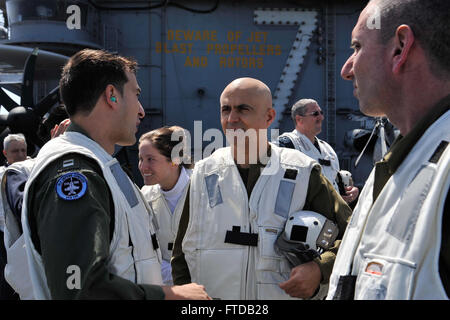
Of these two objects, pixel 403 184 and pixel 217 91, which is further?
pixel 217 91

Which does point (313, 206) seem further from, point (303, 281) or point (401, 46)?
point (401, 46)

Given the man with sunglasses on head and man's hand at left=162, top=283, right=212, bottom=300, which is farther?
the man with sunglasses on head

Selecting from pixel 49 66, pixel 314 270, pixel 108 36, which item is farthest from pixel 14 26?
pixel 314 270

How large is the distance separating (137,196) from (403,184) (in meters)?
1.09

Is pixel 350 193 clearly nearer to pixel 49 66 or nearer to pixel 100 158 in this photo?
pixel 100 158

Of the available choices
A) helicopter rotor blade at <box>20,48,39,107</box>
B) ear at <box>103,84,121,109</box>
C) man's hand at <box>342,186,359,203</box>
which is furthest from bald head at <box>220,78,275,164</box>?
helicopter rotor blade at <box>20,48,39,107</box>

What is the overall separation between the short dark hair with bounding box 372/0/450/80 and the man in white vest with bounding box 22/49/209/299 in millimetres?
1129

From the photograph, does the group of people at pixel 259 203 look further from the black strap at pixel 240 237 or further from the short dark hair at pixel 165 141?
the short dark hair at pixel 165 141

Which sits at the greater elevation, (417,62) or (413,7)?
(413,7)

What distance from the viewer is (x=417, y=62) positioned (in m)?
1.34

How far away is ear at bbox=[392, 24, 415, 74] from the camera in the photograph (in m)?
1.33

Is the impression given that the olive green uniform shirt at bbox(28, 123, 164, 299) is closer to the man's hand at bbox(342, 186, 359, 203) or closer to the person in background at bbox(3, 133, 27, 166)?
the man's hand at bbox(342, 186, 359, 203)

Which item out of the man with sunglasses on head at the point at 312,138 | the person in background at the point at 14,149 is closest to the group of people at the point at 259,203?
the man with sunglasses on head at the point at 312,138

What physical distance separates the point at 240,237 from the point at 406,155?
46.0 inches
